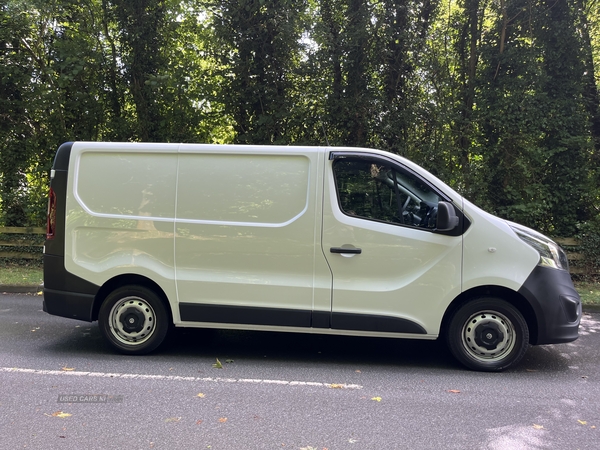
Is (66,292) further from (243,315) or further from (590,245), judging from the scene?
(590,245)

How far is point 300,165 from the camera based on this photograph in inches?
192

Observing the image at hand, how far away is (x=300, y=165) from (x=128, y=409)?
2643 mm

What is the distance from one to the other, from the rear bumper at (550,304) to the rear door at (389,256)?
687 millimetres

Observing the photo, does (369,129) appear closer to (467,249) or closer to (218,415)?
(467,249)

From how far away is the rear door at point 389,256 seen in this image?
15.4 feet

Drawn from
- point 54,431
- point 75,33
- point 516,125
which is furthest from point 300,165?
point 75,33

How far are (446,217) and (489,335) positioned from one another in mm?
1242

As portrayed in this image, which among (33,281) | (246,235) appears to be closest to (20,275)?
(33,281)

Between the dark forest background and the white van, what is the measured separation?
5.61 metres

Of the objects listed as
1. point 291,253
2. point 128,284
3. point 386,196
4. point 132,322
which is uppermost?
point 386,196

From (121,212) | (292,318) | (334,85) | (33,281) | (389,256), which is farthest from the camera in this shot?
(334,85)

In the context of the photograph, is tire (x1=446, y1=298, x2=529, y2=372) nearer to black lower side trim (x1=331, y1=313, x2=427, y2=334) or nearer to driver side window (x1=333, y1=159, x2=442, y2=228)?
black lower side trim (x1=331, y1=313, x2=427, y2=334)

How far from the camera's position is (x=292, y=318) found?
191 inches

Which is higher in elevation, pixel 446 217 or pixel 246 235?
pixel 446 217
